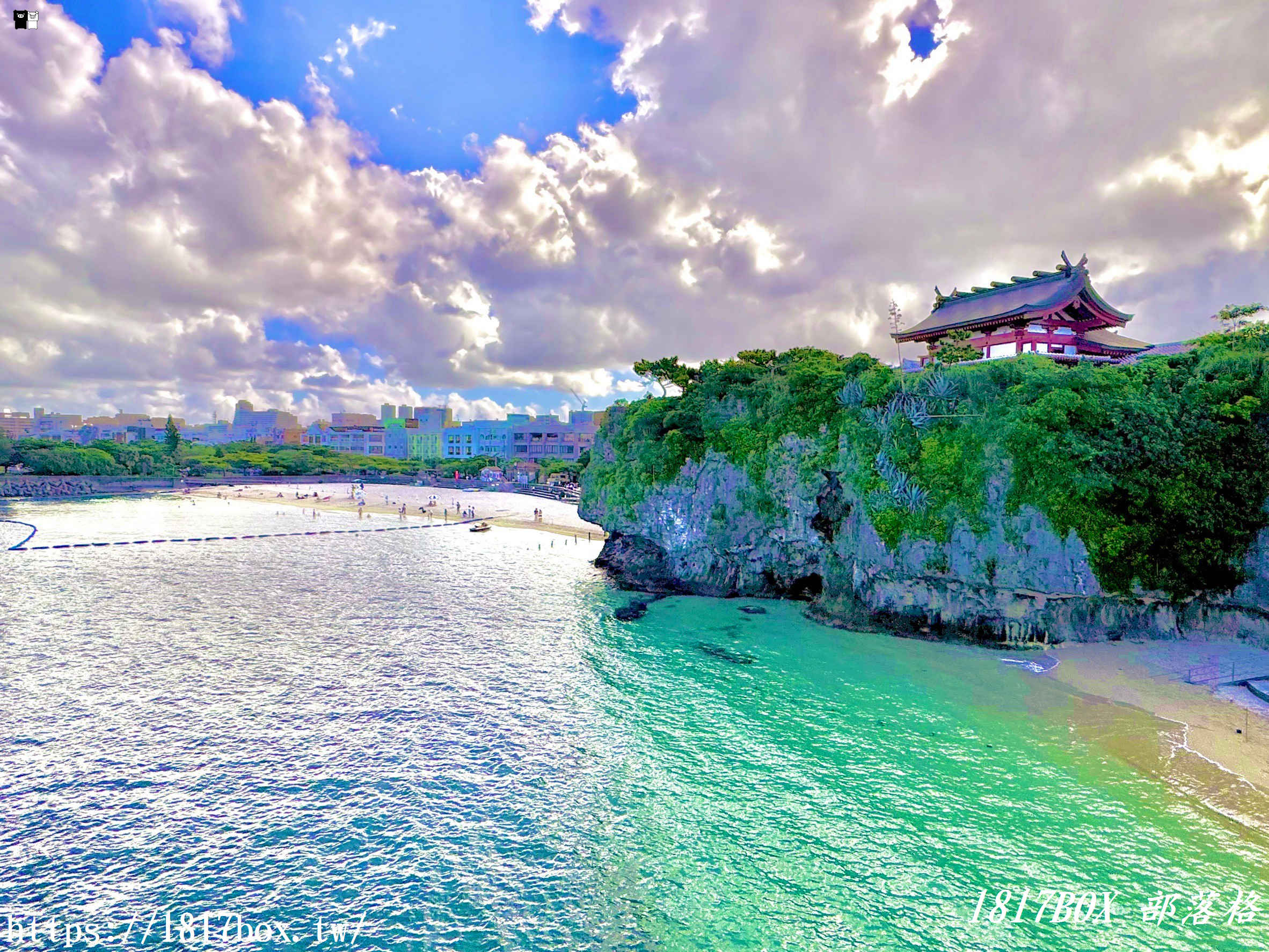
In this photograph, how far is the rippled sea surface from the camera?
1285 cm

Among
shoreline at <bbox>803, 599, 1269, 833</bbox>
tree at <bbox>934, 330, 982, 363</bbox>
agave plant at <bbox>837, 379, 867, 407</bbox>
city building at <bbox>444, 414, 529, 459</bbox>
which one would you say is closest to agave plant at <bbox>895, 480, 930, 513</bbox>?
agave plant at <bbox>837, 379, 867, 407</bbox>

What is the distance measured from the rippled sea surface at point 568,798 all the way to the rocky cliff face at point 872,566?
3.10m

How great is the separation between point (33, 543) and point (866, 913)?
79292 mm

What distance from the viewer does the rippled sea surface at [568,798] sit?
506 inches

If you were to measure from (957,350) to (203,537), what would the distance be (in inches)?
3002

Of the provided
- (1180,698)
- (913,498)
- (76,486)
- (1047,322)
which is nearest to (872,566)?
(913,498)

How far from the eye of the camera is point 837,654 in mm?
28891

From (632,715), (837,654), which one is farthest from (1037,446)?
(632,715)

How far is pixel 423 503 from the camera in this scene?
4163 inches

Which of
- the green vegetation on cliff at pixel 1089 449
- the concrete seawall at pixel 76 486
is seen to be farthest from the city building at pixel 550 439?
the green vegetation on cliff at pixel 1089 449

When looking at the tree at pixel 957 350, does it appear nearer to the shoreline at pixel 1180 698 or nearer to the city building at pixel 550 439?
the shoreline at pixel 1180 698

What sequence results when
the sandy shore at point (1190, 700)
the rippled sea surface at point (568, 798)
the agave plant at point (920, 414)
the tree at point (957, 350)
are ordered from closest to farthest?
the rippled sea surface at point (568, 798) → the sandy shore at point (1190, 700) → the agave plant at point (920, 414) → the tree at point (957, 350)

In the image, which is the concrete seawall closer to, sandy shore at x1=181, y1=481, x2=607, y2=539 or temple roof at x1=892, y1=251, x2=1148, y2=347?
sandy shore at x1=181, y1=481, x2=607, y2=539

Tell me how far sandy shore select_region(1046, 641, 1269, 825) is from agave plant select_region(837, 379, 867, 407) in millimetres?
16293
